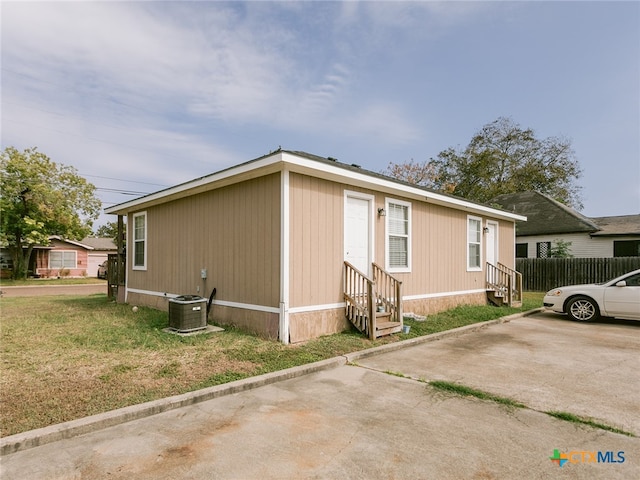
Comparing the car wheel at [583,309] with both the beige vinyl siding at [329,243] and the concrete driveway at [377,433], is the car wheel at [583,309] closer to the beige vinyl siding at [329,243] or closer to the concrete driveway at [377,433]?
the beige vinyl siding at [329,243]

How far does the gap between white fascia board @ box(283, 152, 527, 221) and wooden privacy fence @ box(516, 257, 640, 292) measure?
744 cm

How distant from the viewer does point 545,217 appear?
19.4m

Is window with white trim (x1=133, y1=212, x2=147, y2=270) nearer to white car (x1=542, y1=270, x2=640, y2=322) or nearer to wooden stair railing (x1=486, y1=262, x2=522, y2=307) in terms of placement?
wooden stair railing (x1=486, y1=262, x2=522, y2=307)

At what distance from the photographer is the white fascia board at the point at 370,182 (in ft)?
18.0

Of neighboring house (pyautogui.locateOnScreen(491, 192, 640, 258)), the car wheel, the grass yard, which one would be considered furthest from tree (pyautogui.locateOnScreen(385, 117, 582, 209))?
the grass yard

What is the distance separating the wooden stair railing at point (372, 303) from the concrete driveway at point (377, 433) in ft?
4.42

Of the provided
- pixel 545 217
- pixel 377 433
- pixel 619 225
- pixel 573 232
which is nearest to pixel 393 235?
pixel 377 433

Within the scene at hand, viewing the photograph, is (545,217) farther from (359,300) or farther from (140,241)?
(140,241)

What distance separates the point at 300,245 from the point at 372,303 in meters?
1.52

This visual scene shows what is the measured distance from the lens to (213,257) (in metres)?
7.02

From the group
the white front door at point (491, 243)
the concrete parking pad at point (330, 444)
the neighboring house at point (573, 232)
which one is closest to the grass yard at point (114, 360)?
the concrete parking pad at point (330, 444)

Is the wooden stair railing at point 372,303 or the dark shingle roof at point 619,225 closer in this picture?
the wooden stair railing at point 372,303

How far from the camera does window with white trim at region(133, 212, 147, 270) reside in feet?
31.2

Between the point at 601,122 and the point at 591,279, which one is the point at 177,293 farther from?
the point at 601,122
